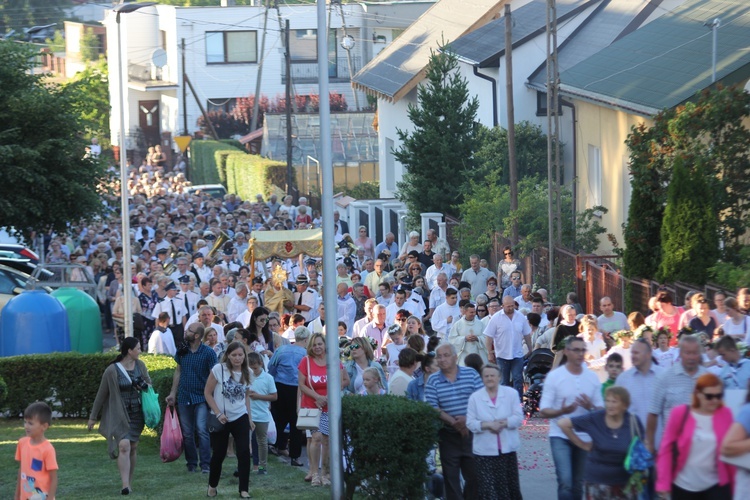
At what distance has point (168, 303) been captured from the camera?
20234mm

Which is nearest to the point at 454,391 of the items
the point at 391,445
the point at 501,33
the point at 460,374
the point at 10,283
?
the point at 460,374

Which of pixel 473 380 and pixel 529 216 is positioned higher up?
pixel 529 216

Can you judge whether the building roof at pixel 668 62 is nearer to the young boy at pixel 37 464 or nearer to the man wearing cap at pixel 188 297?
the man wearing cap at pixel 188 297

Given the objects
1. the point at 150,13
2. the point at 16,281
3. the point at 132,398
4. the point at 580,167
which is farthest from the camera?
the point at 150,13

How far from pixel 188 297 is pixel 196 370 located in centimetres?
744

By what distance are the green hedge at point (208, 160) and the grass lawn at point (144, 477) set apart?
43.7 m

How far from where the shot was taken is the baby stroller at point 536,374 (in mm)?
16672

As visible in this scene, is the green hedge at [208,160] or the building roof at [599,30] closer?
the building roof at [599,30]

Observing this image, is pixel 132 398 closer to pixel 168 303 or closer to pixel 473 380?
pixel 473 380

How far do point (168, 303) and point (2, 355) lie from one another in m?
2.85

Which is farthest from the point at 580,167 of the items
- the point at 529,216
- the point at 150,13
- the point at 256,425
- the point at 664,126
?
the point at 150,13

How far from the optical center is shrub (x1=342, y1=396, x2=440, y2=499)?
11062 mm

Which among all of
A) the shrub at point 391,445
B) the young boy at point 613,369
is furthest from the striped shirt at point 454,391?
the young boy at point 613,369

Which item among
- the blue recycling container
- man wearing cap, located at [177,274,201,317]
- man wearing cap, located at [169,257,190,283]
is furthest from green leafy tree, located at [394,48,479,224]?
the blue recycling container
